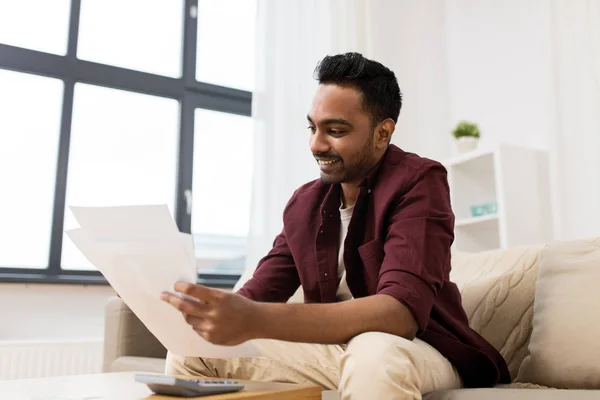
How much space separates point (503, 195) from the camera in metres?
2.92

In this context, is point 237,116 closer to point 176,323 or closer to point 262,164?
point 262,164

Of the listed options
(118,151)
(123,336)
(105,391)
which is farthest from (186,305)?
(118,151)

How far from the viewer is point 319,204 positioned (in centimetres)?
138

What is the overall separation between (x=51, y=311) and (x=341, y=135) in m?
2.15

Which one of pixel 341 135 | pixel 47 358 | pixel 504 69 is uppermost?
pixel 504 69

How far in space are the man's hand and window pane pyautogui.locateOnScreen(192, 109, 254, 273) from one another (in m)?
2.54

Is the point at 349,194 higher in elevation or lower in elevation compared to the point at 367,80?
lower

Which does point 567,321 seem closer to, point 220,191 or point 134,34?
point 220,191

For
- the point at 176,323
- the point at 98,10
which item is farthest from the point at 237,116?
the point at 176,323

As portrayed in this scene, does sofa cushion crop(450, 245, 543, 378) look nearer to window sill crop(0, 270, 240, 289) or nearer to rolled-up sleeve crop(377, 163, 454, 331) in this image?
rolled-up sleeve crop(377, 163, 454, 331)

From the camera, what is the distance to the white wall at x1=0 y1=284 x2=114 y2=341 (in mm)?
2791

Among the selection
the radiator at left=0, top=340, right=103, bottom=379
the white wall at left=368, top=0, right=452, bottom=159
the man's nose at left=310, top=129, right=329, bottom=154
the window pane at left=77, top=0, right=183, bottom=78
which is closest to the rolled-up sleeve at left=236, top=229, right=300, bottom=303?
the man's nose at left=310, top=129, right=329, bottom=154

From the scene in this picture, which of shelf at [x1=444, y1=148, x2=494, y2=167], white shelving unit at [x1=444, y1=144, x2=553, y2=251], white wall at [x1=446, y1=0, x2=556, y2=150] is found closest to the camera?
white shelving unit at [x1=444, y1=144, x2=553, y2=251]

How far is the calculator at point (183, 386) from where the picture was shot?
2.60 feet
